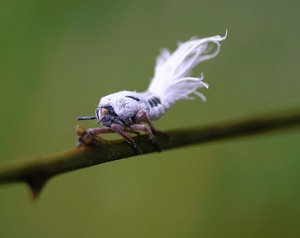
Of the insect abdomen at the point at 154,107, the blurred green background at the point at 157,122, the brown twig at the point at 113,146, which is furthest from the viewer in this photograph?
the blurred green background at the point at 157,122

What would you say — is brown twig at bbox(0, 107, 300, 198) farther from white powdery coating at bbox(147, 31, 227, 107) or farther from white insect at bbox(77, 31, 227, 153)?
white powdery coating at bbox(147, 31, 227, 107)

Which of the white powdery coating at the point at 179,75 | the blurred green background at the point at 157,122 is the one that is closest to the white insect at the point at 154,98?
the white powdery coating at the point at 179,75

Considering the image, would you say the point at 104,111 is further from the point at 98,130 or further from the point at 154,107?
the point at 154,107

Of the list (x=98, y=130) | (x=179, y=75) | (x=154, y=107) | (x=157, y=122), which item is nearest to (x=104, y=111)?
(x=98, y=130)

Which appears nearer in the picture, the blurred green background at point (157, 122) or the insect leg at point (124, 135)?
the insect leg at point (124, 135)

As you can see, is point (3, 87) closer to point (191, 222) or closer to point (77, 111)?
point (77, 111)

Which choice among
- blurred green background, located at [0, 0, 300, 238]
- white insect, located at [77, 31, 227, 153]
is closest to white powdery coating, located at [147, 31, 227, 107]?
white insect, located at [77, 31, 227, 153]

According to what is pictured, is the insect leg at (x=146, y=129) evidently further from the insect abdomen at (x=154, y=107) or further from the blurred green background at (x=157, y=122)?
the blurred green background at (x=157, y=122)
